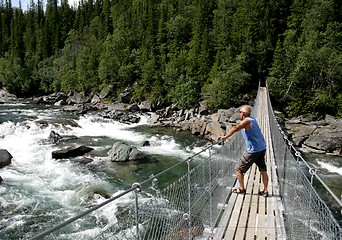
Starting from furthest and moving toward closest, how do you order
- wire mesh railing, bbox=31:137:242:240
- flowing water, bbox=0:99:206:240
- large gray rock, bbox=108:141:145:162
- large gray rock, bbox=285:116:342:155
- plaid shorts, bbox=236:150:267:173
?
large gray rock, bbox=285:116:342:155, large gray rock, bbox=108:141:145:162, flowing water, bbox=0:99:206:240, plaid shorts, bbox=236:150:267:173, wire mesh railing, bbox=31:137:242:240

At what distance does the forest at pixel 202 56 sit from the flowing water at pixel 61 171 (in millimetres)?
10125

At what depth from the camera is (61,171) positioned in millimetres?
11617

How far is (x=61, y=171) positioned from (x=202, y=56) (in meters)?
23.4

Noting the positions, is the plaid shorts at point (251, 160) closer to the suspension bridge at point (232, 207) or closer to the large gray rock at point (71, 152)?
the suspension bridge at point (232, 207)

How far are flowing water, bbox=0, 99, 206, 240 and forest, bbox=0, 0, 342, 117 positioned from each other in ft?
33.2

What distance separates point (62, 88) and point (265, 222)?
4189 centimetres

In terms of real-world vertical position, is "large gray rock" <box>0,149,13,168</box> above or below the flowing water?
above

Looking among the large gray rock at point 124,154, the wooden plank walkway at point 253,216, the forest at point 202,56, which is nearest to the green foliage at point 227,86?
the forest at point 202,56

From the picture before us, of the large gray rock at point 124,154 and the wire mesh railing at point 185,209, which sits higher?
the wire mesh railing at point 185,209

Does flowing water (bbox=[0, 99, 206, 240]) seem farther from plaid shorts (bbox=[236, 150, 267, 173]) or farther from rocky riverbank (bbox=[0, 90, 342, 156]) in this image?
plaid shorts (bbox=[236, 150, 267, 173])

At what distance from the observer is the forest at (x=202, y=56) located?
85.5ft

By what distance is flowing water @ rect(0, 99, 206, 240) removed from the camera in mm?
8195

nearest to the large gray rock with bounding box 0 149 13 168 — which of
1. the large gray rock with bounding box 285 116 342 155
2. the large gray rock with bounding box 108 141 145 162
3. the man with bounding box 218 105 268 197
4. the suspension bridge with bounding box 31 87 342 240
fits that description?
the large gray rock with bounding box 108 141 145 162

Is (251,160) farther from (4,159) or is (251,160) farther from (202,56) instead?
(202,56)
